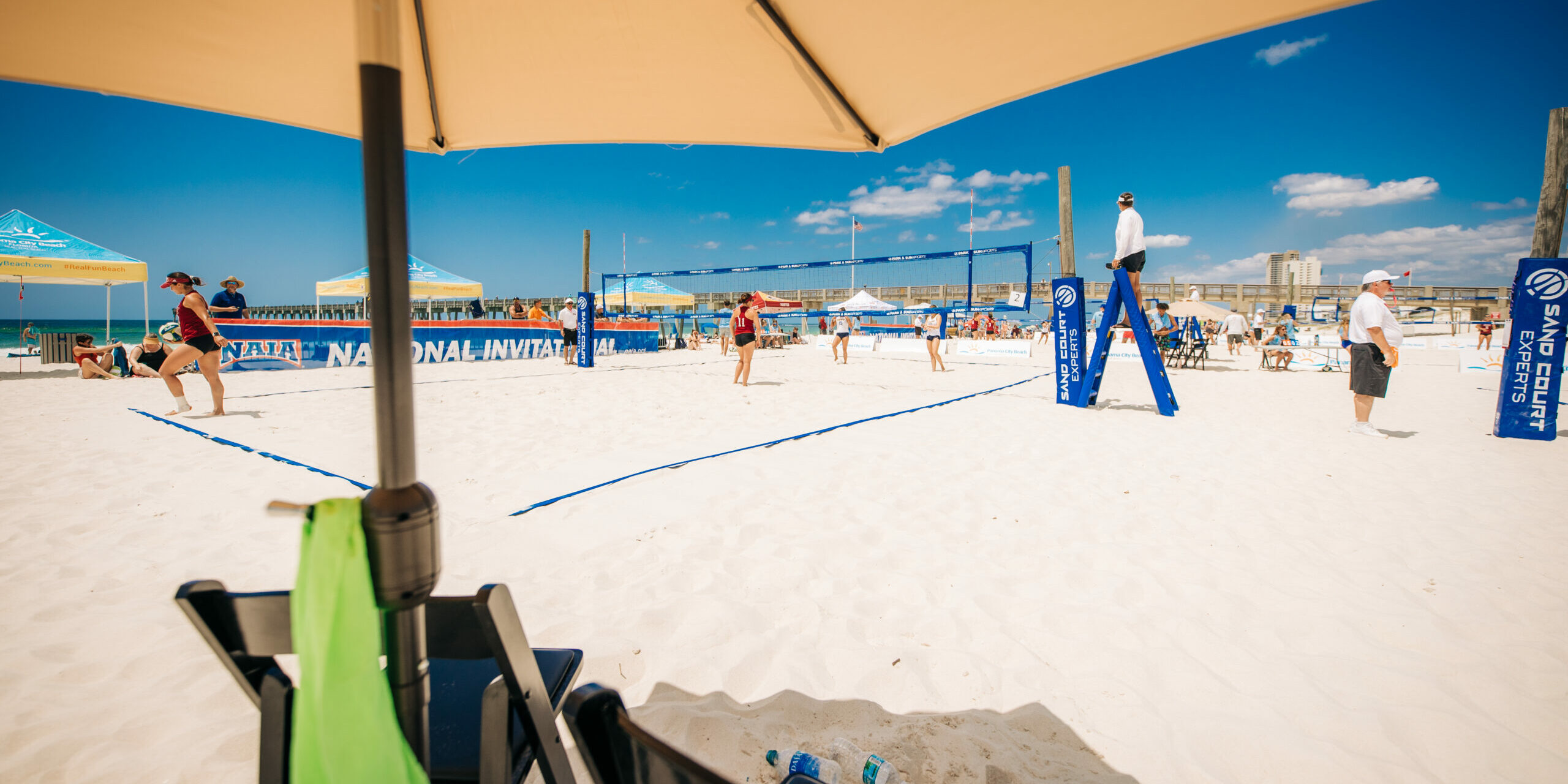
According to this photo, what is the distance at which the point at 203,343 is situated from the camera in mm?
5727

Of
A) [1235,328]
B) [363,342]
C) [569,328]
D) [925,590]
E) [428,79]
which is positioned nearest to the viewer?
[428,79]

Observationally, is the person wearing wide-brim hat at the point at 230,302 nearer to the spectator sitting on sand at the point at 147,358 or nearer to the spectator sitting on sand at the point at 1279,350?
the spectator sitting on sand at the point at 147,358

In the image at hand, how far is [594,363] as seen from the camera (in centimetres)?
1298

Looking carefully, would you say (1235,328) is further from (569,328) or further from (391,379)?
(391,379)

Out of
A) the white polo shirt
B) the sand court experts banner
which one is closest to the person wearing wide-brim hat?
the sand court experts banner

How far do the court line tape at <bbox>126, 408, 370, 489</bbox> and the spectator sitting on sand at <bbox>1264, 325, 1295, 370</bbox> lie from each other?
1514 cm

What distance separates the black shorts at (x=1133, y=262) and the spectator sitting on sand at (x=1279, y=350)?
8.49 meters

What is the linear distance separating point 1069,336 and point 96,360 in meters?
14.3

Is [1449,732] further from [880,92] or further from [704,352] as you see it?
[704,352]

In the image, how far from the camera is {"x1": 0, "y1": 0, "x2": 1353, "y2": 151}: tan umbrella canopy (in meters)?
1.51

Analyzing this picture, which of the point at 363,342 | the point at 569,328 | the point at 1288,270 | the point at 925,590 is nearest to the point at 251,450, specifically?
the point at 925,590

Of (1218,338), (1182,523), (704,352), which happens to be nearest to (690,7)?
(1182,523)

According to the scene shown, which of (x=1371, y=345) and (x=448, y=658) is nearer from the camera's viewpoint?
(x=448, y=658)

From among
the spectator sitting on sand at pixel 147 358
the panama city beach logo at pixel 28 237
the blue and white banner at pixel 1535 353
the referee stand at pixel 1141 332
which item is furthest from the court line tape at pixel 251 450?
the blue and white banner at pixel 1535 353
